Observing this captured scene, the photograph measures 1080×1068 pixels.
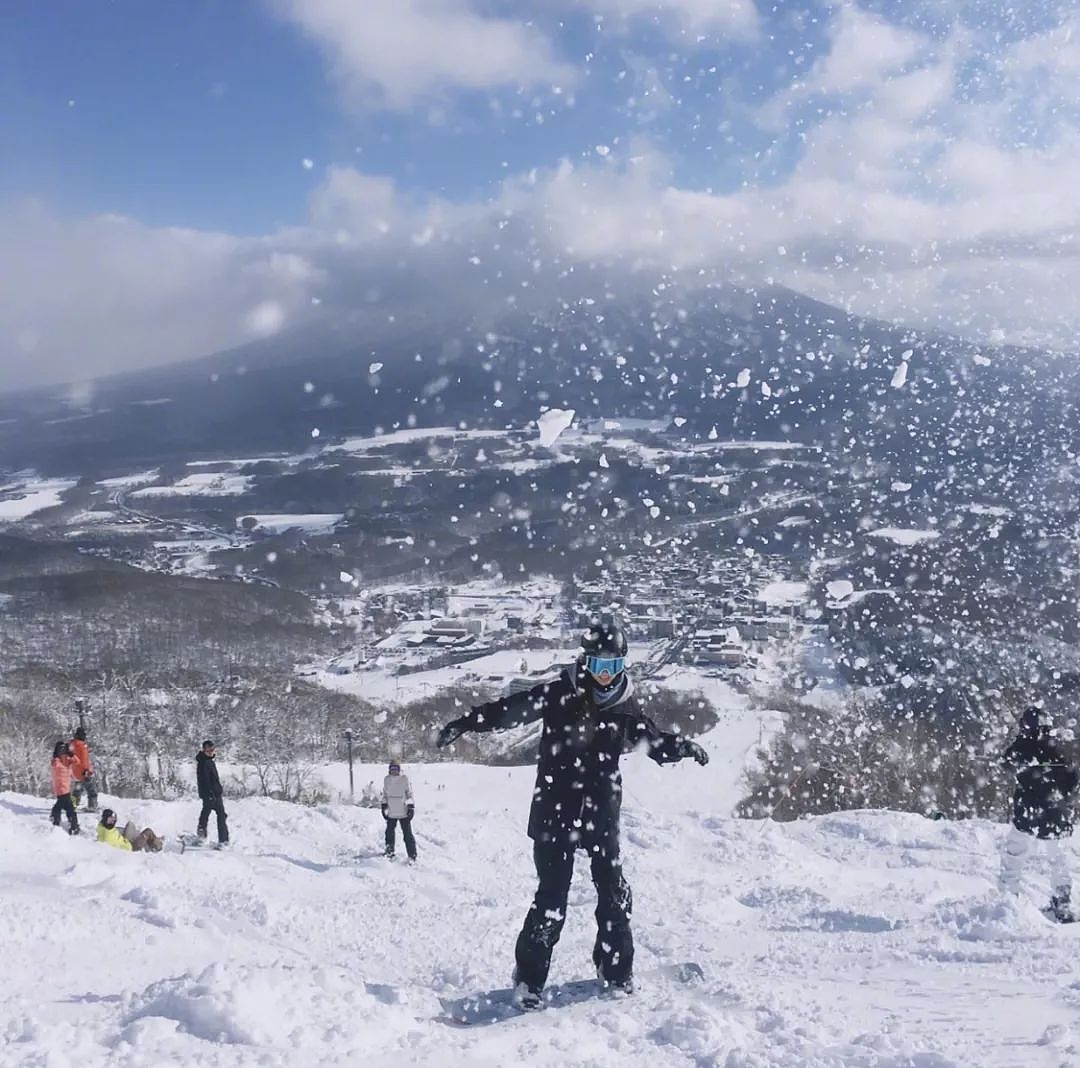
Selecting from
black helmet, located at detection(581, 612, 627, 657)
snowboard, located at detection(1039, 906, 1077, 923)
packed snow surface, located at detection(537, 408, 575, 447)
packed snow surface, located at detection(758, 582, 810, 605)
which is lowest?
packed snow surface, located at detection(758, 582, 810, 605)

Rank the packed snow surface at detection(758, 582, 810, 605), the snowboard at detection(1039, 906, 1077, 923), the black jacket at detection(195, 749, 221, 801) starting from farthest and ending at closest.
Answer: the packed snow surface at detection(758, 582, 810, 605) < the black jacket at detection(195, 749, 221, 801) < the snowboard at detection(1039, 906, 1077, 923)

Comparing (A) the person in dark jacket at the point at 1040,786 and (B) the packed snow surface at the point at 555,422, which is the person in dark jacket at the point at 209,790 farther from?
(B) the packed snow surface at the point at 555,422

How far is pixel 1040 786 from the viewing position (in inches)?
249

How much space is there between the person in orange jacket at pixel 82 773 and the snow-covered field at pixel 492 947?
37cm

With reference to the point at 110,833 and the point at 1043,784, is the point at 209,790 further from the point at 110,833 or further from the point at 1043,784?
the point at 1043,784

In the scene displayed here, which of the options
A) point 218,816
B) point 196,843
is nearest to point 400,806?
point 218,816

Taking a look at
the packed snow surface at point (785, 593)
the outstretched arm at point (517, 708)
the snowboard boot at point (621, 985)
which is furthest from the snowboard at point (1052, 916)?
the packed snow surface at point (785, 593)

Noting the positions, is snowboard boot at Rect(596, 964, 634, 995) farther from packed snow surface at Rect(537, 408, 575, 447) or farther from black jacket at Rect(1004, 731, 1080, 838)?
packed snow surface at Rect(537, 408, 575, 447)

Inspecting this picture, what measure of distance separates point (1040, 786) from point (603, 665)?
413cm

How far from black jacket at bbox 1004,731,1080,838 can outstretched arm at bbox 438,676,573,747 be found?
4107 millimetres

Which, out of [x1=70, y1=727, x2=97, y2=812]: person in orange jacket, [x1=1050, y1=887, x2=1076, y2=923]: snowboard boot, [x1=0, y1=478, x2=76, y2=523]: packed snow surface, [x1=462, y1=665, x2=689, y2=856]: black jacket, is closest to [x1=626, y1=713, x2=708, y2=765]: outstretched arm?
[x1=462, y1=665, x2=689, y2=856]: black jacket

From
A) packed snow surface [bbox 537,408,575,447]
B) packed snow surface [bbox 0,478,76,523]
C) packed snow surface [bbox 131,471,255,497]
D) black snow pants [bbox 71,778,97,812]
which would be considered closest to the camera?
black snow pants [bbox 71,778,97,812]

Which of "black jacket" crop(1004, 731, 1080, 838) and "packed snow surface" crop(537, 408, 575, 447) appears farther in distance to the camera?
"packed snow surface" crop(537, 408, 575, 447)

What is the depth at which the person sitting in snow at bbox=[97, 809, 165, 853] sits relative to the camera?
876cm
